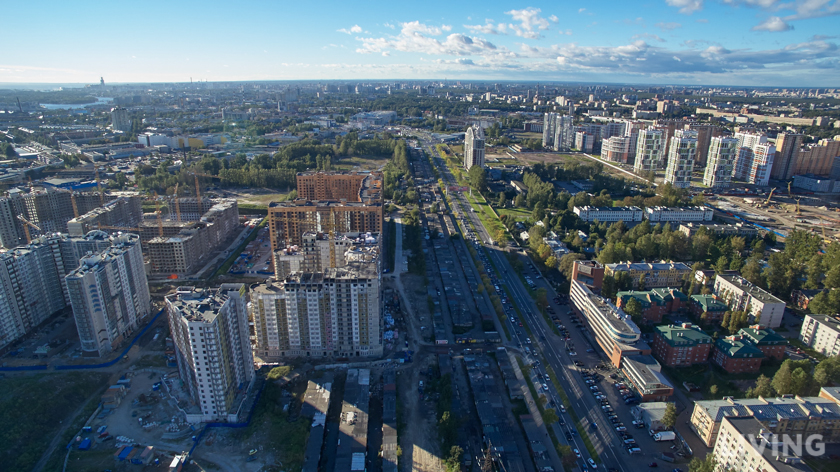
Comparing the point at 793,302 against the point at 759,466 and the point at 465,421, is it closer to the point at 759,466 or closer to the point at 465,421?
the point at 759,466

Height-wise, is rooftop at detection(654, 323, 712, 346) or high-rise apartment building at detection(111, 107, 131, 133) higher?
high-rise apartment building at detection(111, 107, 131, 133)

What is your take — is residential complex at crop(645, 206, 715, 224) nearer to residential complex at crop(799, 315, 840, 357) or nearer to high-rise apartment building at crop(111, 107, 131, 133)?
residential complex at crop(799, 315, 840, 357)

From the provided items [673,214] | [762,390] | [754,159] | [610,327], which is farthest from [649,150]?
[762,390]

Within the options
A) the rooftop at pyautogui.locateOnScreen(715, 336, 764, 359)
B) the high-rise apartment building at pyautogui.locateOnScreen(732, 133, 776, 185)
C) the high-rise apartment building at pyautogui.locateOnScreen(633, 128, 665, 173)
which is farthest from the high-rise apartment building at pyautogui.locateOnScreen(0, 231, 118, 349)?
the high-rise apartment building at pyautogui.locateOnScreen(732, 133, 776, 185)

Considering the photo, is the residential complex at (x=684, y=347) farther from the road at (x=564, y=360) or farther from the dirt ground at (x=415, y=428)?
the dirt ground at (x=415, y=428)

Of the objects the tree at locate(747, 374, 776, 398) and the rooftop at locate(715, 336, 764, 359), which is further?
the rooftop at locate(715, 336, 764, 359)

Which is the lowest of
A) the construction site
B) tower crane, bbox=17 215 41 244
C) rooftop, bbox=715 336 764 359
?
the construction site

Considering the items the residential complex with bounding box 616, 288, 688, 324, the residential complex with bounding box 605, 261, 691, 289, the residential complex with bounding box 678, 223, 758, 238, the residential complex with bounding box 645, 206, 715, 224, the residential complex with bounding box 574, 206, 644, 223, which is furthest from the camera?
the residential complex with bounding box 645, 206, 715, 224
